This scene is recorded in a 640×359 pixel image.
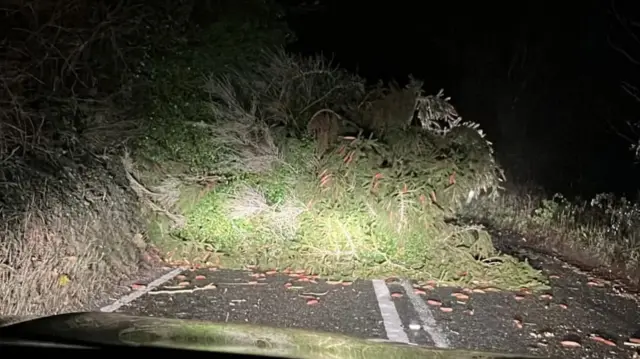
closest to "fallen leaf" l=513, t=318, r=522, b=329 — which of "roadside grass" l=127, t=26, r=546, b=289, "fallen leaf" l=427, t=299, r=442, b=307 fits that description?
"fallen leaf" l=427, t=299, r=442, b=307

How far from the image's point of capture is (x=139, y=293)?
9.45 meters

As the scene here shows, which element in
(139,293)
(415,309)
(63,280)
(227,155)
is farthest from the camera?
(227,155)

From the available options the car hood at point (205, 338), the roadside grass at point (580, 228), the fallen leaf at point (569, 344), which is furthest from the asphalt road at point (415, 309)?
the car hood at point (205, 338)

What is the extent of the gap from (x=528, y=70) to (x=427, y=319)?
26345mm

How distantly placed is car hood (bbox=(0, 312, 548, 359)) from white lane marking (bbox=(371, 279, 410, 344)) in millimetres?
2538

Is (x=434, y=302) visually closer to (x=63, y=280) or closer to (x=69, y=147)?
(x=63, y=280)

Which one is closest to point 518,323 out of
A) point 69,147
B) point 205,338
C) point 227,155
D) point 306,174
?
point 205,338

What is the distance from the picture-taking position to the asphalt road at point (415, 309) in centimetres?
734

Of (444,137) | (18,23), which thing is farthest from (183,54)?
(444,137)

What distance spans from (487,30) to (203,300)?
28556mm

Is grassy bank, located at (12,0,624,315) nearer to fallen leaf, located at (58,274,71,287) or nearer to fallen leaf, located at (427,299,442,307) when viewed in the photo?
fallen leaf, located at (58,274,71,287)

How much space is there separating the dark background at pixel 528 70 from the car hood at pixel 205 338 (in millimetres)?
18278

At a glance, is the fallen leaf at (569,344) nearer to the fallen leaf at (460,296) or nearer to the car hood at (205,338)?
the fallen leaf at (460,296)

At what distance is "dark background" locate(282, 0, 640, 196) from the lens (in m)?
26.9
